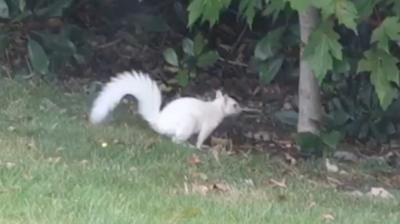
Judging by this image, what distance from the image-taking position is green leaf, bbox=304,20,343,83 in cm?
781

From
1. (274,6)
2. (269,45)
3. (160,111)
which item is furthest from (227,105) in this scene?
(274,6)

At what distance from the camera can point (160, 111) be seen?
30.5 ft

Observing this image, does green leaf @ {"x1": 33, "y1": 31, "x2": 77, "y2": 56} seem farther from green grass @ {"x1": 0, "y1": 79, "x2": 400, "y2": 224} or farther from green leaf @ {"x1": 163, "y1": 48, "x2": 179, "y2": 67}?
green grass @ {"x1": 0, "y1": 79, "x2": 400, "y2": 224}

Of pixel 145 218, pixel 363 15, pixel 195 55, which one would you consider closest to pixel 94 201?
pixel 145 218

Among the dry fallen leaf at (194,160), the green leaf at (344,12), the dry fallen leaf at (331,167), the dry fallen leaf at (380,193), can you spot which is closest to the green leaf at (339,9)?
the green leaf at (344,12)

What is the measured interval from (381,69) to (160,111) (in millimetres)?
1952

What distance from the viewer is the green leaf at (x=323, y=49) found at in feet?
25.6

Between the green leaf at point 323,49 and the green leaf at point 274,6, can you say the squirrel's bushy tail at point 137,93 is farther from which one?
the green leaf at point 323,49

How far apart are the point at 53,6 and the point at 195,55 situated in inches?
57.3

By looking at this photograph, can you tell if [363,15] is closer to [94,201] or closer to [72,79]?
[94,201]

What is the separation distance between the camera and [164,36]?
12461 millimetres

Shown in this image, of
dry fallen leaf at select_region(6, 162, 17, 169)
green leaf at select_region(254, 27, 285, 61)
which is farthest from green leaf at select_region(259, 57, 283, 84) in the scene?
dry fallen leaf at select_region(6, 162, 17, 169)

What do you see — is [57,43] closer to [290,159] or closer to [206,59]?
[206,59]

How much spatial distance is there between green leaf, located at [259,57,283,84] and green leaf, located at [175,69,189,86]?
79cm
